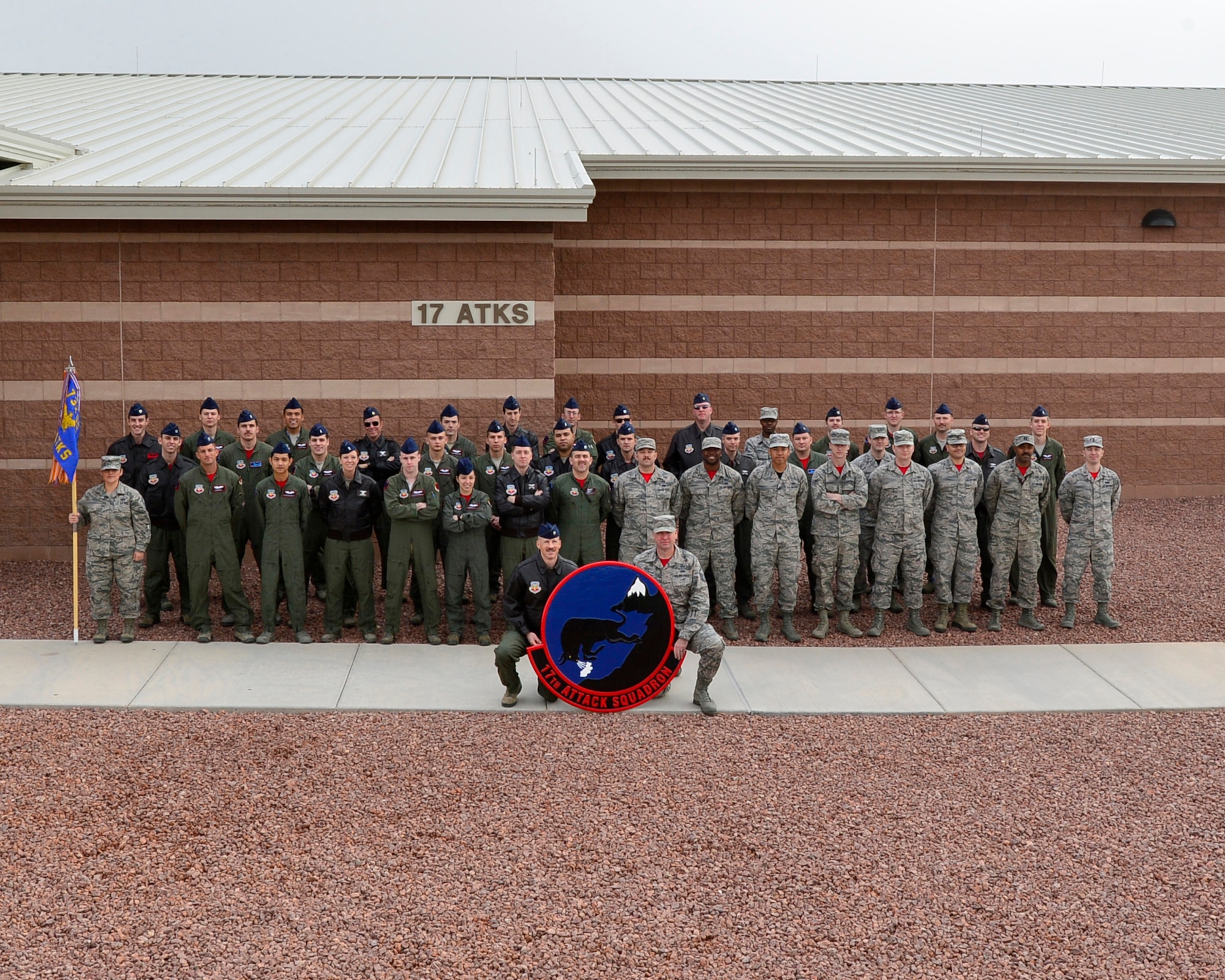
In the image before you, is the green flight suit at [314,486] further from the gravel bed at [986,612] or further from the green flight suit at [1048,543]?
the green flight suit at [1048,543]

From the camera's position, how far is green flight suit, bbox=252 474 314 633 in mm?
10047

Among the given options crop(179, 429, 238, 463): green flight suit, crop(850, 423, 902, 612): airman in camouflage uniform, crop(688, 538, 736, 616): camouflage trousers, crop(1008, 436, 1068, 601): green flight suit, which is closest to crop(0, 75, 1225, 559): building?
crop(179, 429, 238, 463): green flight suit

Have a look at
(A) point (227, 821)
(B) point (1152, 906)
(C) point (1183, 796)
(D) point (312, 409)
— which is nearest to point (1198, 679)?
(C) point (1183, 796)

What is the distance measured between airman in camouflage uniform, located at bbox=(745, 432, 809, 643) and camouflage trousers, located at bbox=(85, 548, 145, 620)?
5.66 metres

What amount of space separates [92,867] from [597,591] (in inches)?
149

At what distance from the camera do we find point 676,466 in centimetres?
1211

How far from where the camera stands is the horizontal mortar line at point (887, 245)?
630 inches

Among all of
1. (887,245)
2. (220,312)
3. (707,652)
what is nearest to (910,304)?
(887,245)

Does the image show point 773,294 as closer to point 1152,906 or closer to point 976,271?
point 976,271

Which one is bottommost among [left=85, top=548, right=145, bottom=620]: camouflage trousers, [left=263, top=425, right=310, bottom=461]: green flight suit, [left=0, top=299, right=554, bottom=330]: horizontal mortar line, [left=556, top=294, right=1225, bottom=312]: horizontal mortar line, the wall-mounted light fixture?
[left=85, top=548, right=145, bottom=620]: camouflage trousers

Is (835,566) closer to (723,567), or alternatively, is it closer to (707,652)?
(723,567)

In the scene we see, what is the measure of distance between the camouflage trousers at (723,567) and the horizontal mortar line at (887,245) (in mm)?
6811

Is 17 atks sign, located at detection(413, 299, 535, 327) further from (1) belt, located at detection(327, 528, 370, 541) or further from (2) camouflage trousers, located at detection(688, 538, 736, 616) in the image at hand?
(2) camouflage trousers, located at detection(688, 538, 736, 616)

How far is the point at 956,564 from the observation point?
35.1 feet
